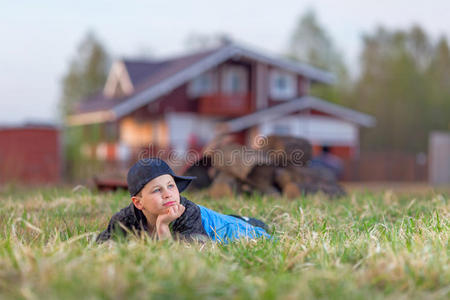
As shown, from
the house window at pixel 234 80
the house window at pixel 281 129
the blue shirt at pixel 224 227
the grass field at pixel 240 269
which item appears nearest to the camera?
the grass field at pixel 240 269

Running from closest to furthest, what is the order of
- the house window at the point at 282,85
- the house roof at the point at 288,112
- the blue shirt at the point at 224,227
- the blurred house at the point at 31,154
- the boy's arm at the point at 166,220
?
the boy's arm at the point at 166,220
the blue shirt at the point at 224,227
the blurred house at the point at 31,154
the house roof at the point at 288,112
the house window at the point at 282,85

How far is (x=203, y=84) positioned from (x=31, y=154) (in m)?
11.4

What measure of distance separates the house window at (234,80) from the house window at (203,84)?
905mm

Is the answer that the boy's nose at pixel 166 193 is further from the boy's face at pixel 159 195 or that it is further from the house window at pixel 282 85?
the house window at pixel 282 85

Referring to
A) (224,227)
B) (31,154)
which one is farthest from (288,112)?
(224,227)

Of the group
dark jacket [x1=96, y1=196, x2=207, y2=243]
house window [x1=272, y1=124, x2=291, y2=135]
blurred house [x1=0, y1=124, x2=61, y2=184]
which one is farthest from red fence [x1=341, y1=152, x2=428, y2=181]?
dark jacket [x1=96, y1=196, x2=207, y2=243]

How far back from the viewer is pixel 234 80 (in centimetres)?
2597

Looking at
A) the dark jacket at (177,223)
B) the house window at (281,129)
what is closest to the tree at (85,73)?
the house window at (281,129)

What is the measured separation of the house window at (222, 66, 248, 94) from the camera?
1014 inches

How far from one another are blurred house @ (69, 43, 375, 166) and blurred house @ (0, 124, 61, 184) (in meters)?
5.97

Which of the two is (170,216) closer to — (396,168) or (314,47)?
(396,168)

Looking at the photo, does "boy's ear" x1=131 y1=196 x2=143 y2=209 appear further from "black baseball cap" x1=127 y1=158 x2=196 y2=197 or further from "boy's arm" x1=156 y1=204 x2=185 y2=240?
"boy's arm" x1=156 y1=204 x2=185 y2=240

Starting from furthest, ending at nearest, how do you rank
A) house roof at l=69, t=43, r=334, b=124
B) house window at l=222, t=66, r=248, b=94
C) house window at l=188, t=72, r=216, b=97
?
house window at l=222, t=66, r=248, b=94
house window at l=188, t=72, r=216, b=97
house roof at l=69, t=43, r=334, b=124

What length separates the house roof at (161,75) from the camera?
72.6ft
